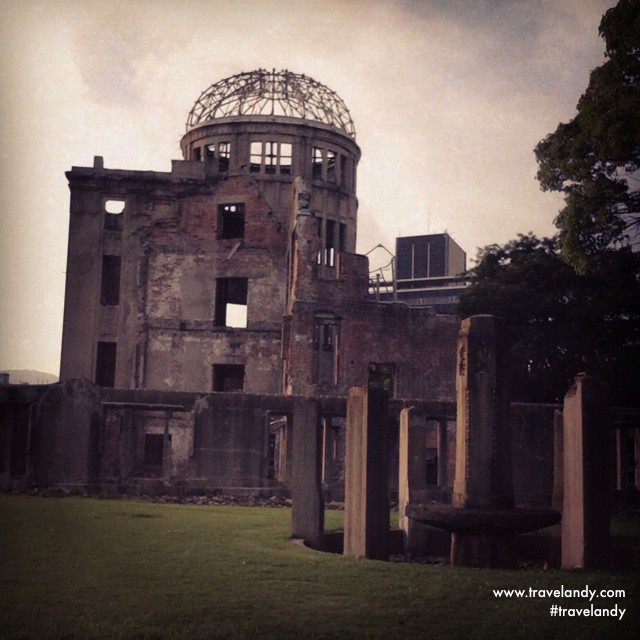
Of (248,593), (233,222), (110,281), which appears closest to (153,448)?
(110,281)

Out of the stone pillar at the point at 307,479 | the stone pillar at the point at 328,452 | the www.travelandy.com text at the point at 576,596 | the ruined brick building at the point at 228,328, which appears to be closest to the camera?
the www.travelandy.com text at the point at 576,596

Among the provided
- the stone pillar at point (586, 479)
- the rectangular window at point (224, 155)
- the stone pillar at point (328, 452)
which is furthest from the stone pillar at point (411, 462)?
the rectangular window at point (224, 155)

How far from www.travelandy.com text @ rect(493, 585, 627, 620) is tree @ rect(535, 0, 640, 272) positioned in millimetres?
9865

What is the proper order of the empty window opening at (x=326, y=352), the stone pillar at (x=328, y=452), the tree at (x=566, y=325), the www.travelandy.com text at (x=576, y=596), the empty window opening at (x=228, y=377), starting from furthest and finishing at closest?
the empty window opening at (x=228, y=377) < the empty window opening at (x=326, y=352) < the tree at (x=566, y=325) < the stone pillar at (x=328, y=452) < the www.travelandy.com text at (x=576, y=596)

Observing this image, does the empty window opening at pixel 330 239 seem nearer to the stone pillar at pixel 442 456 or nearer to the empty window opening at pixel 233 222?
the empty window opening at pixel 233 222

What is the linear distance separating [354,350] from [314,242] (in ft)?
11.7

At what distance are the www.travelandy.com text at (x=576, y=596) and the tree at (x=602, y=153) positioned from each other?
32.4 feet

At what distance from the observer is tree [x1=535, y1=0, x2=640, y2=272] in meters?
15.8

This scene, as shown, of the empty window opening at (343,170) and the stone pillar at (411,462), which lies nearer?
the stone pillar at (411,462)

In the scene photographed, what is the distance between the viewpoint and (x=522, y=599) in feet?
24.7

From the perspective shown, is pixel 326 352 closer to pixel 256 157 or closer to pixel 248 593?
pixel 256 157

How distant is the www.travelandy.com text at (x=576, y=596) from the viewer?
7008 mm

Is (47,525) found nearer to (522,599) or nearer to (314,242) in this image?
(522,599)

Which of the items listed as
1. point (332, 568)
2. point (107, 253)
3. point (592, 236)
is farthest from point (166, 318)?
point (332, 568)
